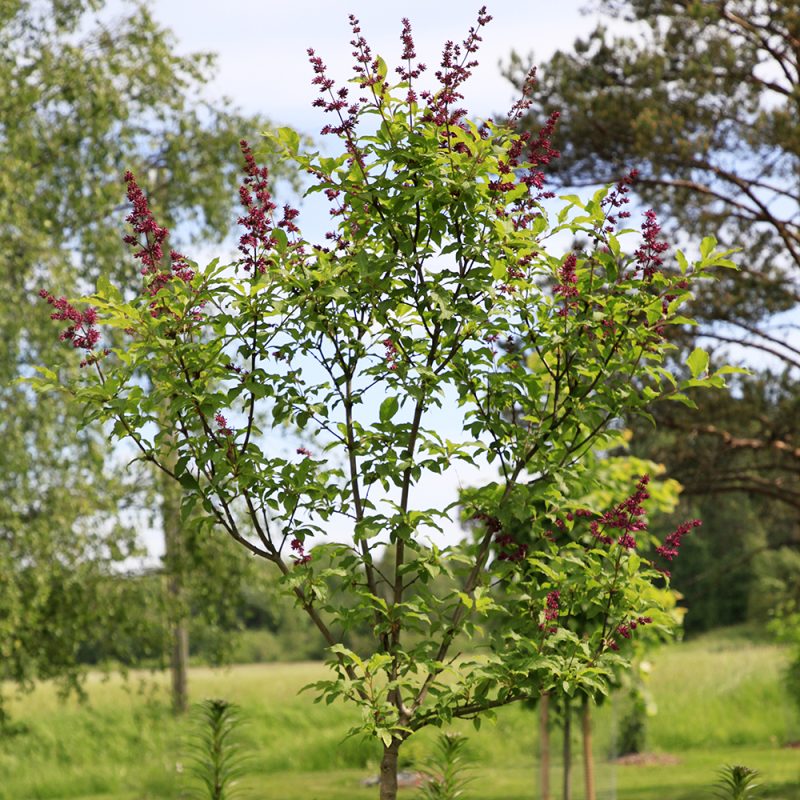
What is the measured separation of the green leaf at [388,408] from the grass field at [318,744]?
8102 millimetres

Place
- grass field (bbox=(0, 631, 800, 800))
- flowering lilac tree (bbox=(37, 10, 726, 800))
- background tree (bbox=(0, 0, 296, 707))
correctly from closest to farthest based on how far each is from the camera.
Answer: flowering lilac tree (bbox=(37, 10, 726, 800)) → background tree (bbox=(0, 0, 296, 707)) → grass field (bbox=(0, 631, 800, 800))

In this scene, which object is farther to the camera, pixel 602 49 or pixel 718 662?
pixel 718 662

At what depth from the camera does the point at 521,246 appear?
4.21 m

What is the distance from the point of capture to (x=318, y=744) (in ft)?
55.3

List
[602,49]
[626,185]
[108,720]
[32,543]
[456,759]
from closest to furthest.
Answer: [626,185] → [456,759] → [32,543] → [602,49] → [108,720]

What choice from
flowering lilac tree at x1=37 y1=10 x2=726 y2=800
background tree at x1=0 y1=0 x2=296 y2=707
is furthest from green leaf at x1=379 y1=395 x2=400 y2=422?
background tree at x1=0 y1=0 x2=296 y2=707

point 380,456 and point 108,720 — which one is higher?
point 380,456

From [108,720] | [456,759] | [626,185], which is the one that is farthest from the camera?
[108,720]

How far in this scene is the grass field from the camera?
13.5m

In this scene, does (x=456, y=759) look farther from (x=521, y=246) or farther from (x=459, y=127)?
(x=459, y=127)

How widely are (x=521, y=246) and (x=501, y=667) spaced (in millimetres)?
1550

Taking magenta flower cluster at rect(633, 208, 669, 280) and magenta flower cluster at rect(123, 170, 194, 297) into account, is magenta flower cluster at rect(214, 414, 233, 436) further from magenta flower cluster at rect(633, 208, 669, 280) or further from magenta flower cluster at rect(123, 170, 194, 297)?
magenta flower cluster at rect(633, 208, 669, 280)

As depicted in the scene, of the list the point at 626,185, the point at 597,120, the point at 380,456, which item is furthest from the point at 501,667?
the point at 597,120

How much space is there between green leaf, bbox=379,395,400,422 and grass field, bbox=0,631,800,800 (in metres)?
8.10
